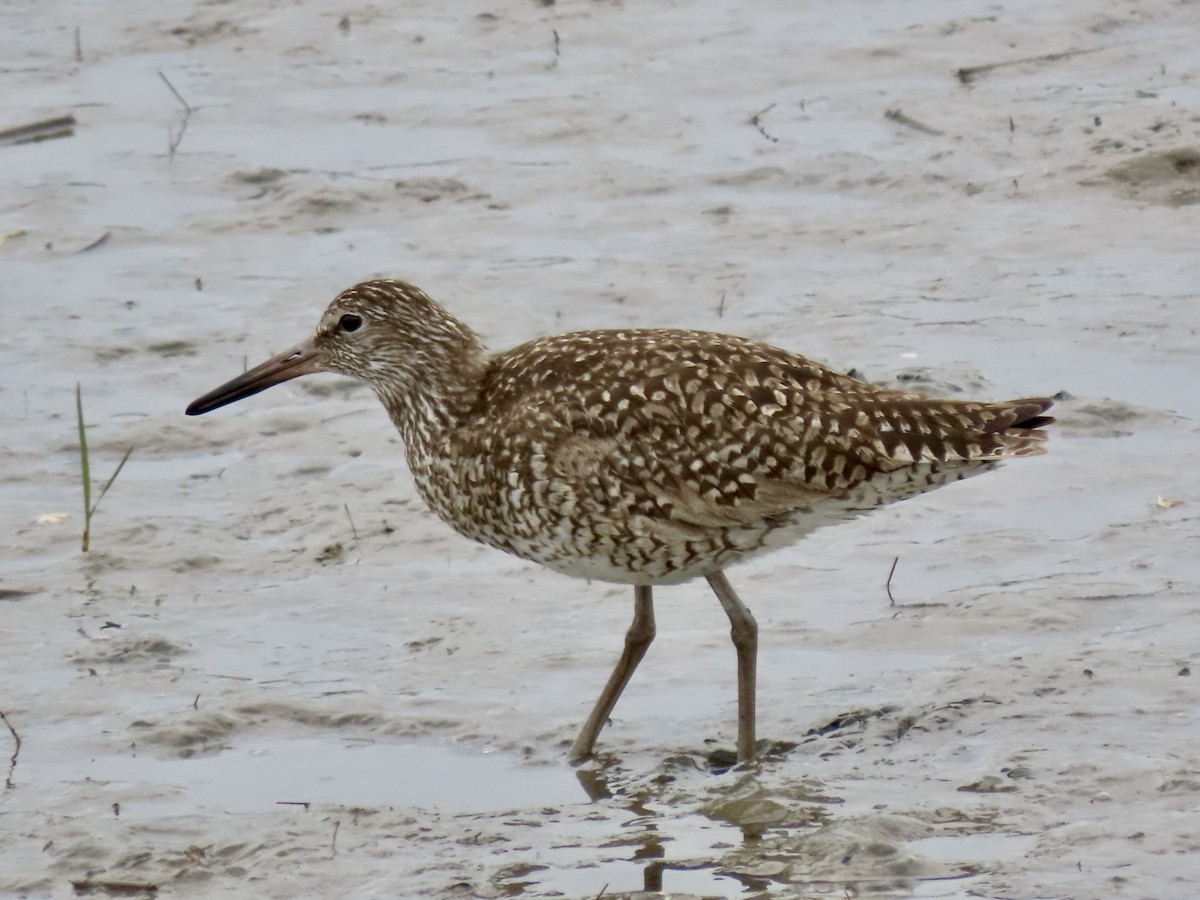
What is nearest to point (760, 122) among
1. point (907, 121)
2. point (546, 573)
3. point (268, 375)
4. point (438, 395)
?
point (907, 121)

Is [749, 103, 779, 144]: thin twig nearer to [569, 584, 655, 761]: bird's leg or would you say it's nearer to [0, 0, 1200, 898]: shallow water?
[0, 0, 1200, 898]: shallow water

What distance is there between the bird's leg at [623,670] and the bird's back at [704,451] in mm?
355

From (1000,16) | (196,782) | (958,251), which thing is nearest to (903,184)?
(958,251)

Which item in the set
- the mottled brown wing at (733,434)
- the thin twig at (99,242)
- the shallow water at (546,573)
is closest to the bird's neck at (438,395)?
the mottled brown wing at (733,434)

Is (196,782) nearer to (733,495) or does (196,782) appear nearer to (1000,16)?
(733,495)

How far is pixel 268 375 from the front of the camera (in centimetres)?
816

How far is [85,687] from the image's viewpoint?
7609 mm

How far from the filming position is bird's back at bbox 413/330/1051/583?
266 inches

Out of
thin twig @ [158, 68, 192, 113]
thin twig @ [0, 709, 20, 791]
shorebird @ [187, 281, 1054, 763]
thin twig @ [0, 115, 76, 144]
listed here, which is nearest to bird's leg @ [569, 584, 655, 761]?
shorebird @ [187, 281, 1054, 763]

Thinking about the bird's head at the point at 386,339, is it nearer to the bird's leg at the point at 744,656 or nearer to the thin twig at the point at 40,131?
the bird's leg at the point at 744,656

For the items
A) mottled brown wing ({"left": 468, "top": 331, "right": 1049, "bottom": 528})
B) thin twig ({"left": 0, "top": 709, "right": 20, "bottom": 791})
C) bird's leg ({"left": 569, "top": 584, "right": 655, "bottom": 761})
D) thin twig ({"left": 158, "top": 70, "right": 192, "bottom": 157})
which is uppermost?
mottled brown wing ({"left": 468, "top": 331, "right": 1049, "bottom": 528})

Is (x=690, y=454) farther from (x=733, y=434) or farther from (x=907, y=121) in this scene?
(x=907, y=121)

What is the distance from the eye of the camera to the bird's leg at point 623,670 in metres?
7.17

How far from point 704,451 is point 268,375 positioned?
2.19 m
